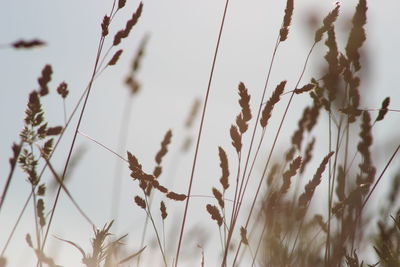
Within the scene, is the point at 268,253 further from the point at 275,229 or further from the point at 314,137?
the point at 314,137

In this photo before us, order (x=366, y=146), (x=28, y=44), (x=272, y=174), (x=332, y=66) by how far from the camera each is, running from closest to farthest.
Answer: (x=28, y=44)
(x=332, y=66)
(x=366, y=146)
(x=272, y=174)

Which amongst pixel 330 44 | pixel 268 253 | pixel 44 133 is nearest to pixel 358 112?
pixel 330 44

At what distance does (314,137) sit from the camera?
2.37 meters

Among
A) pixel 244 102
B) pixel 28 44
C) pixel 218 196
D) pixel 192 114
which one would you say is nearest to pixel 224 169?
pixel 218 196

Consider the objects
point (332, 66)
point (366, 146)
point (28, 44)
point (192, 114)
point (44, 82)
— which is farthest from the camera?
point (192, 114)

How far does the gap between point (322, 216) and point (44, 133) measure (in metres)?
1.08

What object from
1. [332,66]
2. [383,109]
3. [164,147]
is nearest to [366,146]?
[383,109]

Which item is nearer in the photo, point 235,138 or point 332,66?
point 235,138

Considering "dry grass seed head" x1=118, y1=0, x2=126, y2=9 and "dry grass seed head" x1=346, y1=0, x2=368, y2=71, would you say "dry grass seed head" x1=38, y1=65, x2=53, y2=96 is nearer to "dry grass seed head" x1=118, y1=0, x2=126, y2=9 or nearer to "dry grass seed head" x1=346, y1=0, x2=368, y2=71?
"dry grass seed head" x1=118, y1=0, x2=126, y2=9

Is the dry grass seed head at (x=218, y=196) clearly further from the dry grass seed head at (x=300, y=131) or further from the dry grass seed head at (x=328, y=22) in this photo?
the dry grass seed head at (x=300, y=131)

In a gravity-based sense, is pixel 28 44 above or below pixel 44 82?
below

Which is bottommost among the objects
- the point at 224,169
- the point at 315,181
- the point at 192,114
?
the point at 315,181

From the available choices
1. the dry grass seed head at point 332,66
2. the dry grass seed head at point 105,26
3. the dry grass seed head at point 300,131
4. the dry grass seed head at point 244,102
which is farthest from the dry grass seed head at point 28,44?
the dry grass seed head at point 300,131

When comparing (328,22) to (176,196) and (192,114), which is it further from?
(192,114)
